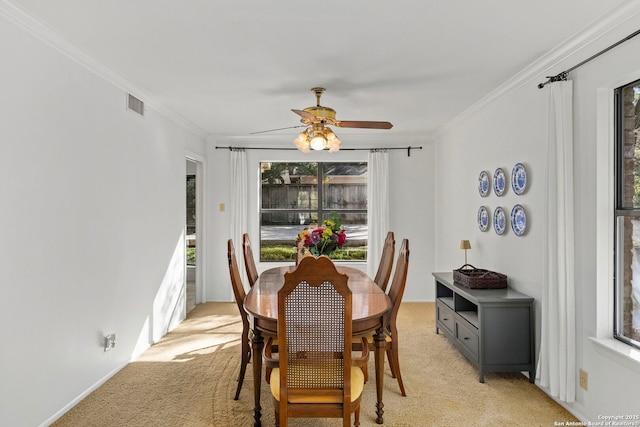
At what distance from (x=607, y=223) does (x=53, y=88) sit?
3604 mm

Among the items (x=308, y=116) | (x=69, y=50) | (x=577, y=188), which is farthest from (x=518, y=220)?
(x=69, y=50)

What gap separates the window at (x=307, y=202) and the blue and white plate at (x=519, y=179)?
9.58ft

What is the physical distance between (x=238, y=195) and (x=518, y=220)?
3869 mm

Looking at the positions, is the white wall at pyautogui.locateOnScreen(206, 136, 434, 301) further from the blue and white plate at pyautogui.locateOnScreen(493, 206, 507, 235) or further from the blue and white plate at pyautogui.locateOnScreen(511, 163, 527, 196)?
the blue and white plate at pyautogui.locateOnScreen(511, 163, 527, 196)

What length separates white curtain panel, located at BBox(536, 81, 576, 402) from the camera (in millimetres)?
2662

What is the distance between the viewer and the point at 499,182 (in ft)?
12.6

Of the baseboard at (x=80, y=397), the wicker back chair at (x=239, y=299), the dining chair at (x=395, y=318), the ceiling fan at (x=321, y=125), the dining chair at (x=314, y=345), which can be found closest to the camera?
the dining chair at (x=314, y=345)

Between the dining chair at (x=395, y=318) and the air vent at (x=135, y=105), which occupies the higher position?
the air vent at (x=135, y=105)

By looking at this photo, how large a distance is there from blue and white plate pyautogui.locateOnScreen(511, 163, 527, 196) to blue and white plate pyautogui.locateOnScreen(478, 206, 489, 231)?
59 cm

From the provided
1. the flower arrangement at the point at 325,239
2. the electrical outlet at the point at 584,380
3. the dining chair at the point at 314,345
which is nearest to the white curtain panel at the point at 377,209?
the flower arrangement at the point at 325,239

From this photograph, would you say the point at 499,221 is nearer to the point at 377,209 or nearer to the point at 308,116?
the point at 308,116

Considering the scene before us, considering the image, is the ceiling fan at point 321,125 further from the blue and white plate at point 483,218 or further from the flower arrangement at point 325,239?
the blue and white plate at point 483,218

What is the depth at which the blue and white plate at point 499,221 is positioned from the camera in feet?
12.2

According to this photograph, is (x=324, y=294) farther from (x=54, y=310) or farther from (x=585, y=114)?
(x=585, y=114)
